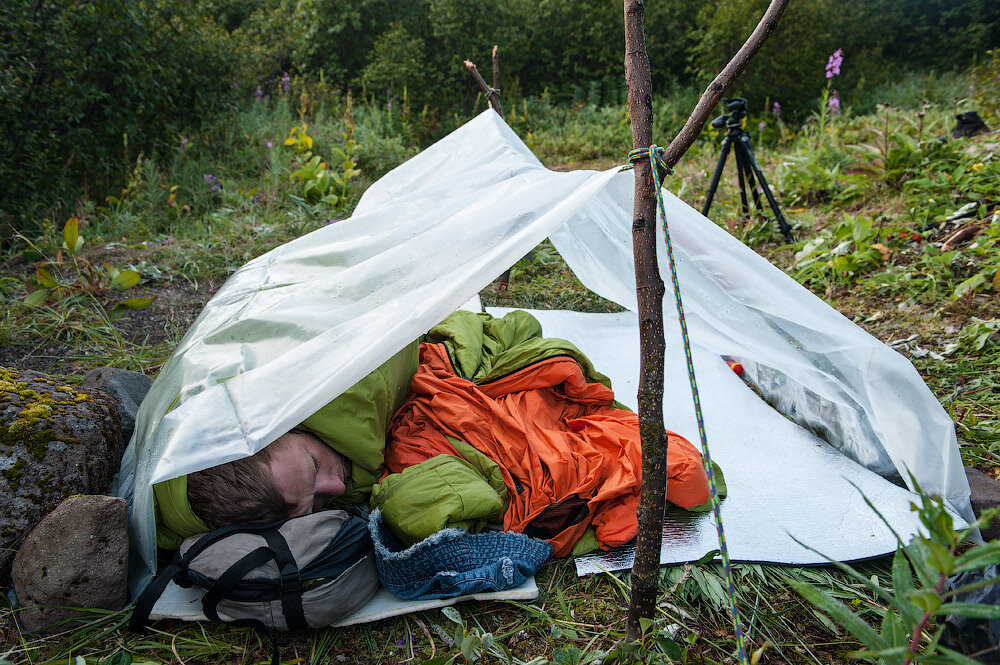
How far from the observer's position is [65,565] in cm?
165

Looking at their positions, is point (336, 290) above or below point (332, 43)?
below

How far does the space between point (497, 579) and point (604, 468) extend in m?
0.60

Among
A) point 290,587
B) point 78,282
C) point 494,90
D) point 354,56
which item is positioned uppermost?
point 354,56

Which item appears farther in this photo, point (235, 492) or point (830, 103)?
point (830, 103)

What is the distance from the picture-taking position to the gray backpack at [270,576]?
65.4 inches

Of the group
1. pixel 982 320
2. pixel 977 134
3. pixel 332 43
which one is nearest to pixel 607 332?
pixel 982 320

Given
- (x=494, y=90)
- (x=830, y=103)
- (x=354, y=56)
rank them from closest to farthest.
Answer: (x=494, y=90)
(x=830, y=103)
(x=354, y=56)

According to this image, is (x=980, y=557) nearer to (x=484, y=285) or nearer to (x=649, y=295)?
(x=649, y=295)

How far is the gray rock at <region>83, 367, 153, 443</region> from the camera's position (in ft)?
7.59

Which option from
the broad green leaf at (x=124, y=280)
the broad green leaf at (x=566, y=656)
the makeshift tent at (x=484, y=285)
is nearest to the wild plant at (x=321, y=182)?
the broad green leaf at (x=124, y=280)

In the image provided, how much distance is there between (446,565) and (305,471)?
1.74 feet

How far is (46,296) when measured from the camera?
135 inches

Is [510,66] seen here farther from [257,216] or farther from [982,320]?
[982,320]

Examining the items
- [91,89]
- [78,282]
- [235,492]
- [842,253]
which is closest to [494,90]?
[842,253]
